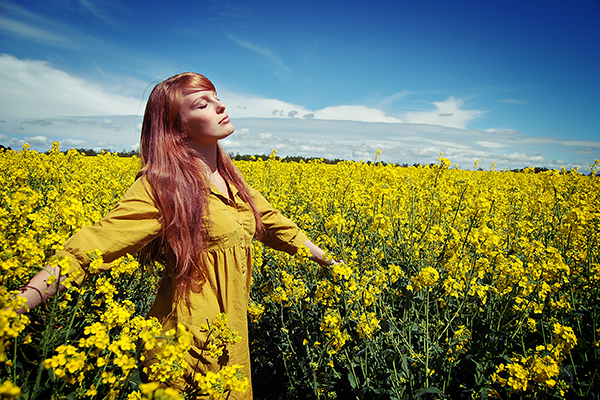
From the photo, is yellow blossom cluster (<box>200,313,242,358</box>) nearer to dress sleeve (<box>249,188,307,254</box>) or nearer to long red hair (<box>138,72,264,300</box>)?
long red hair (<box>138,72,264,300</box>)

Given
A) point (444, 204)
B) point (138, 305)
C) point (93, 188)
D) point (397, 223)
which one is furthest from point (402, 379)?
point (93, 188)

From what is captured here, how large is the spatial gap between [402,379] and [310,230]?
2.18 metres

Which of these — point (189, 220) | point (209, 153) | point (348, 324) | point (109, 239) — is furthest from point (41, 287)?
point (348, 324)

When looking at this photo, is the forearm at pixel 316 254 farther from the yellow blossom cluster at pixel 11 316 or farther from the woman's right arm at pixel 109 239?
the yellow blossom cluster at pixel 11 316

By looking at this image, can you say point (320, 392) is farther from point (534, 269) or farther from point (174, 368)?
point (534, 269)

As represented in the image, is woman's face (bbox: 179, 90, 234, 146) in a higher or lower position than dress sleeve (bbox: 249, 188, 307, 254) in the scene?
higher

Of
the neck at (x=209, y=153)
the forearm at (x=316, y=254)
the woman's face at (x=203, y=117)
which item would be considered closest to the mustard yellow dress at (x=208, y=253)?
the neck at (x=209, y=153)

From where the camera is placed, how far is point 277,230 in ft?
6.71

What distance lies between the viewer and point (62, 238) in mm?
1374

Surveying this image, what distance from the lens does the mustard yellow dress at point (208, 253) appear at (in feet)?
4.18

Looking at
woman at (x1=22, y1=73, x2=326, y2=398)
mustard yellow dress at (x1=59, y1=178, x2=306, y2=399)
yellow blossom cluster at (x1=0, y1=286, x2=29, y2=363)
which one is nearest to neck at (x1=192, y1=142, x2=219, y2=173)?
woman at (x1=22, y1=73, x2=326, y2=398)

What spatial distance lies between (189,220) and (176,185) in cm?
19

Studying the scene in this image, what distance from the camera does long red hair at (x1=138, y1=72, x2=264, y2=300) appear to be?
4.81 feet

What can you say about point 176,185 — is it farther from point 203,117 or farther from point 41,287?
point 41,287
